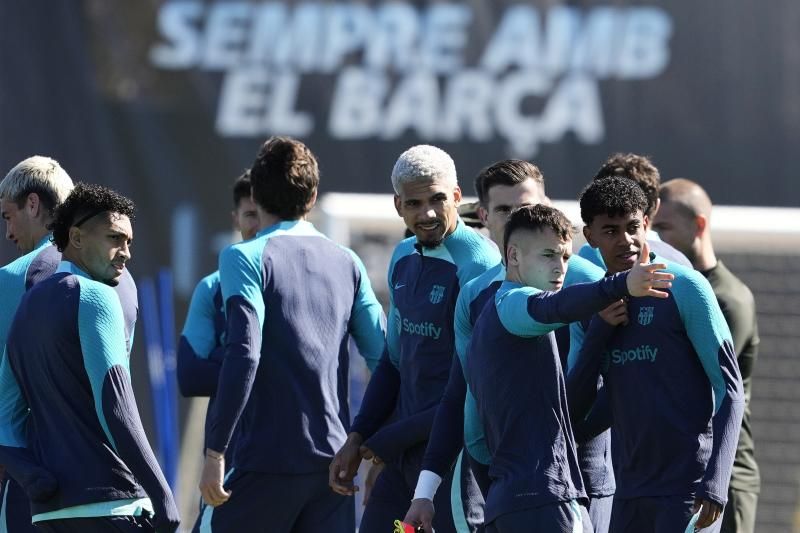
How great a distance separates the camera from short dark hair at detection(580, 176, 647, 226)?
3.93 meters

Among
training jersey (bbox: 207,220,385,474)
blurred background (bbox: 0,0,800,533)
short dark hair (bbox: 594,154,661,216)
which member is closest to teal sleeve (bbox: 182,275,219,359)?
training jersey (bbox: 207,220,385,474)

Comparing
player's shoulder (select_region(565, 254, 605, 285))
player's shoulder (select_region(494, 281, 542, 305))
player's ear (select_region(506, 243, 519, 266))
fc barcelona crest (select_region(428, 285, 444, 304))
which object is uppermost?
A: player's ear (select_region(506, 243, 519, 266))

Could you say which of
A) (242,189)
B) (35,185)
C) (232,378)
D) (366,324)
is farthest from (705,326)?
(242,189)

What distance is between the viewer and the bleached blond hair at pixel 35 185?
186 inches

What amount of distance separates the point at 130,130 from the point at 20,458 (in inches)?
243

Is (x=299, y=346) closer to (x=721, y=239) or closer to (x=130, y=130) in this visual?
(x=721, y=239)

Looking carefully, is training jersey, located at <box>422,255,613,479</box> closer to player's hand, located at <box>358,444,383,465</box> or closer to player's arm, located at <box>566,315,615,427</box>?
player's arm, located at <box>566,315,615,427</box>

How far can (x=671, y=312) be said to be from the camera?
155 inches

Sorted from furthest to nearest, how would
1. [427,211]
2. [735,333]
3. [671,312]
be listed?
[735,333] < [427,211] < [671,312]

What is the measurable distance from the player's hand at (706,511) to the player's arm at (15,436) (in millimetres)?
1716

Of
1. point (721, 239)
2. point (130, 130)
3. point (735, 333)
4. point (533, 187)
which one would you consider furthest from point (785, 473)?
point (130, 130)

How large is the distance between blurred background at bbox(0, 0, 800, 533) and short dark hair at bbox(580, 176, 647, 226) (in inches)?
197

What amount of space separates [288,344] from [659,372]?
47.4 inches

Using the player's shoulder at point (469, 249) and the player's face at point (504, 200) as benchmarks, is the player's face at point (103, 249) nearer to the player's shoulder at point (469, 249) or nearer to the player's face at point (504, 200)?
the player's shoulder at point (469, 249)
